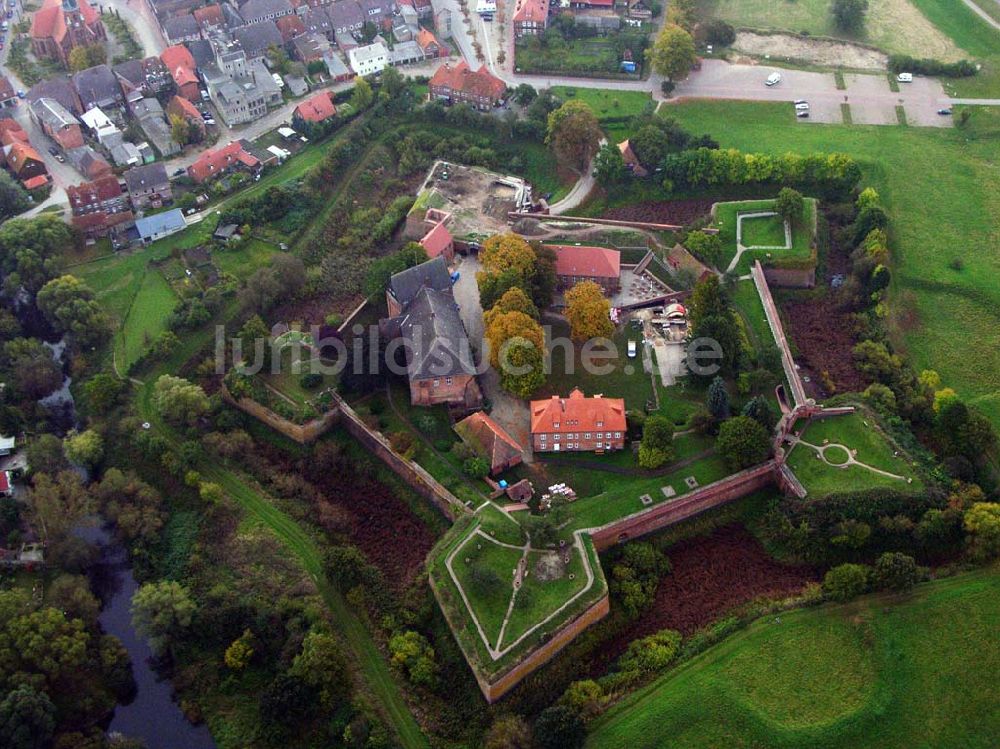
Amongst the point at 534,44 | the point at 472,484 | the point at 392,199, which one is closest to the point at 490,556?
the point at 472,484

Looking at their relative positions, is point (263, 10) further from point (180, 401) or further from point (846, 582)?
point (846, 582)

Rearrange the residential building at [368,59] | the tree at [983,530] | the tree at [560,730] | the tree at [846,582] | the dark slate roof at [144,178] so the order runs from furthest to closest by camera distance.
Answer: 1. the residential building at [368,59]
2. the dark slate roof at [144,178]
3. the tree at [983,530]
4. the tree at [846,582]
5. the tree at [560,730]

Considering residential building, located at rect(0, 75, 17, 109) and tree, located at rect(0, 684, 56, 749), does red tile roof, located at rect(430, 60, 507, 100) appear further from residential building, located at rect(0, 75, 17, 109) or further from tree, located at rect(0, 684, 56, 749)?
tree, located at rect(0, 684, 56, 749)

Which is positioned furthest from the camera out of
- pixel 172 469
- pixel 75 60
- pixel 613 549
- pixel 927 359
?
pixel 75 60

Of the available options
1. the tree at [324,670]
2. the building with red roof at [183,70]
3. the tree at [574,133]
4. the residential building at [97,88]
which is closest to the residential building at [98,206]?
the residential building at [97,88]

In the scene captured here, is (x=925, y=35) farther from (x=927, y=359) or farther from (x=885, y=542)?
(x=885, y=542)

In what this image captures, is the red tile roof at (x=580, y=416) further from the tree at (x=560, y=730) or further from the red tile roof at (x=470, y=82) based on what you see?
the red tile roof at (x=470, y=82)

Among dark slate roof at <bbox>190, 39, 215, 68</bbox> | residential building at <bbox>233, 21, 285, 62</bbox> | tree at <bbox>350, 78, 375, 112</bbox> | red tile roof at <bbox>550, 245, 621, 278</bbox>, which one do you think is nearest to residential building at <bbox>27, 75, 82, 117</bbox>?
dark slate roof at <bbox>190, 39, 215, 68</bbox>
